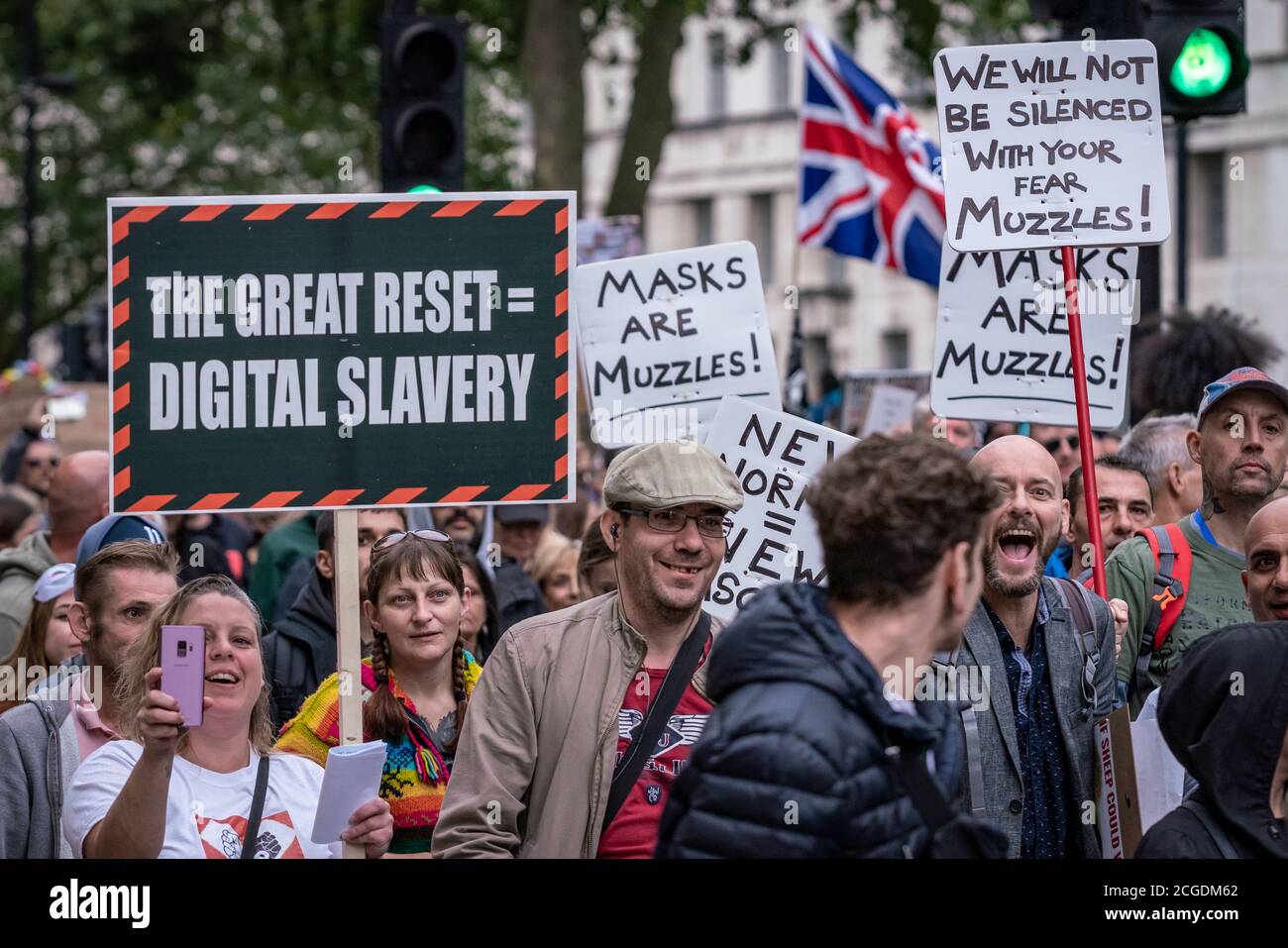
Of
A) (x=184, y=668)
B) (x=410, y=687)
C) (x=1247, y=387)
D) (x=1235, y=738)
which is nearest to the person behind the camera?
(x=1235, y=738)

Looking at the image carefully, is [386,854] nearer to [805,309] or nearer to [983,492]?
[983,492]

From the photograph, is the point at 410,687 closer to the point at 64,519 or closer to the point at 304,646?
the point at 304,646

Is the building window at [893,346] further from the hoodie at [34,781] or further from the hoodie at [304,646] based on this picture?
the hoodie at [34,781]

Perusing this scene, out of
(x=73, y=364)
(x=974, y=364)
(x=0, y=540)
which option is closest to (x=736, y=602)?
(x=974, y=364)

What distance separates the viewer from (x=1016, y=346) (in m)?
6.71

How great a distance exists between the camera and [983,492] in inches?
135

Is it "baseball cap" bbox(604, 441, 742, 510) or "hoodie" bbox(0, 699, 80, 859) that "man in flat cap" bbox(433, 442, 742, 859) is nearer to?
"baseball cap" bbox(604, 441, 742, 510)

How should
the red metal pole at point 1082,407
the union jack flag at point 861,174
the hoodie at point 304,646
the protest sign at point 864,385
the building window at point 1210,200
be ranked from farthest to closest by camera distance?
the building window at point 1210,200 → the union jack flag at point 861,174 → the protest sign at point 864,385 → the hoodie at point 304,646 → the red metal pole at point 1082,407

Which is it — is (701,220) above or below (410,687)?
above

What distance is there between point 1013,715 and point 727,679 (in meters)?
1.72

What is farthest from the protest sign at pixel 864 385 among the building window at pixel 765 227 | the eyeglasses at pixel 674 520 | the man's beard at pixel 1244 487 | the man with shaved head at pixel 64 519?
the building window at pixel 765 227

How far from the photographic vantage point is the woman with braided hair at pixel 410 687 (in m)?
5.17

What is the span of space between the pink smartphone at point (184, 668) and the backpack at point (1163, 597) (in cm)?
271

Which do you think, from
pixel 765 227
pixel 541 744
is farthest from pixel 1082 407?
pixel 765 227
